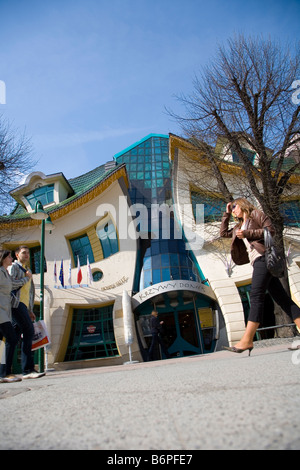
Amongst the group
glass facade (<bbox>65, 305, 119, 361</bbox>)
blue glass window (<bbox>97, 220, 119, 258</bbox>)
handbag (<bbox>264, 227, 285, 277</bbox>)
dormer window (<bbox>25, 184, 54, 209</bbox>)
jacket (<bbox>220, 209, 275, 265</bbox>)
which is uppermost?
dormer window (<bbox>25, 184, 54, 209</bbox>)

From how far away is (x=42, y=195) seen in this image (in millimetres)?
17328

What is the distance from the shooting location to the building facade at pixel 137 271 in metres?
12.4

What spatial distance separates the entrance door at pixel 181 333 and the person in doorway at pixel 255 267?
9.95 meters

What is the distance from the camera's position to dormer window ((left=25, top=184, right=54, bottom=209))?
17.2m

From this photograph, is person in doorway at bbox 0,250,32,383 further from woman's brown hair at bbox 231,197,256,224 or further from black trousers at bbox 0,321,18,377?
woman's brown hair at bbox 231,197,256,224

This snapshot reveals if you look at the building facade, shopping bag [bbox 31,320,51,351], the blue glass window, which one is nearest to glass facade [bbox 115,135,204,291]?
the building facade

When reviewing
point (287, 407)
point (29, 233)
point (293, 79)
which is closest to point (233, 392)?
point (287, 407)

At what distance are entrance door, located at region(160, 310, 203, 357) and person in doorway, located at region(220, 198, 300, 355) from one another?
392 inches

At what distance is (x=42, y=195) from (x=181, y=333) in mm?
11599

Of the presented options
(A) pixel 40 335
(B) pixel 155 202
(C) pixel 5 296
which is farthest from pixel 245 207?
(B) pixel 155 202

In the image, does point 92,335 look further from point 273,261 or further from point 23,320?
point 273,261

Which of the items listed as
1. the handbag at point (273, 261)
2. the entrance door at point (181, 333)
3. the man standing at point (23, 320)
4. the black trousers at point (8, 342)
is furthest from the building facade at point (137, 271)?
the black trousers at point (8, 342)

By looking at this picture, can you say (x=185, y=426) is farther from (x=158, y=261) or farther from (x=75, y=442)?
(x=158, y=261)

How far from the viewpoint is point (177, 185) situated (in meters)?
14.8
